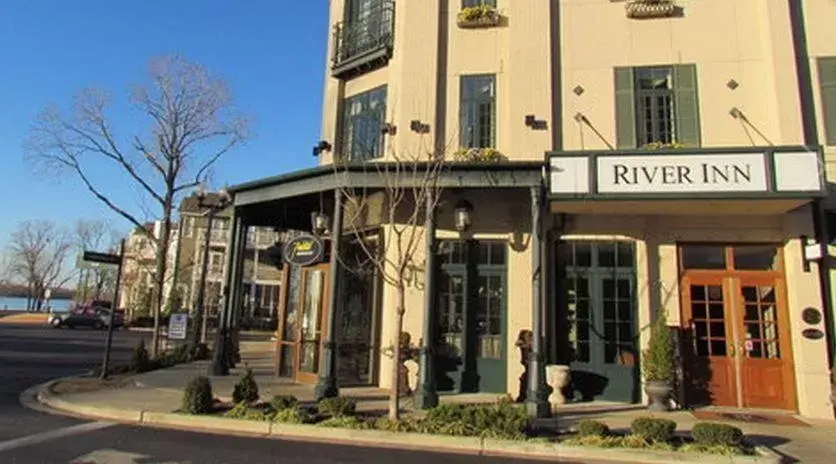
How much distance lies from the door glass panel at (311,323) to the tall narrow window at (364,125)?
2.97 m

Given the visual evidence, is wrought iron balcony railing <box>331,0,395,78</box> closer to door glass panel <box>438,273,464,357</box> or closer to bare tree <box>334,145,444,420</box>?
bare tree <box>334,145,444,420</box>

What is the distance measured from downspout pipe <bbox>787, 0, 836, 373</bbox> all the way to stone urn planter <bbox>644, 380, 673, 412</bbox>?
9.24 feet

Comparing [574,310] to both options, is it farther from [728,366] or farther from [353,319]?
[353,319]

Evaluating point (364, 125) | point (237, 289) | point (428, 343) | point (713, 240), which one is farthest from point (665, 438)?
point (237, 289)

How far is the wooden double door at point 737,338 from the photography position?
1159cm

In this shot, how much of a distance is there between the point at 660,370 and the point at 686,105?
17.6ft

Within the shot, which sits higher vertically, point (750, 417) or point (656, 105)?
point (656, 105)

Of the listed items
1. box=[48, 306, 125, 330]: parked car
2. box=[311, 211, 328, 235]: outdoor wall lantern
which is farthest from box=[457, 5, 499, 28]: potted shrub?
box=[48, 306, 125, 330]: parked car

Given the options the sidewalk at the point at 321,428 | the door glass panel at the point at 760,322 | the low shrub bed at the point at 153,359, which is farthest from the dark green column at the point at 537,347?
the low shrub bed at the point at 153,359

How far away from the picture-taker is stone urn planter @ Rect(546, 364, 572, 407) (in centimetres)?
1163

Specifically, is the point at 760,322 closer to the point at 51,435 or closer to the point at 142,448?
the point at 142,448

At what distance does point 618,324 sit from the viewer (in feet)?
40.4

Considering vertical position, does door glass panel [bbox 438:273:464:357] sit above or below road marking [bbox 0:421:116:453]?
above

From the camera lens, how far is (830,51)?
12.3 meters
